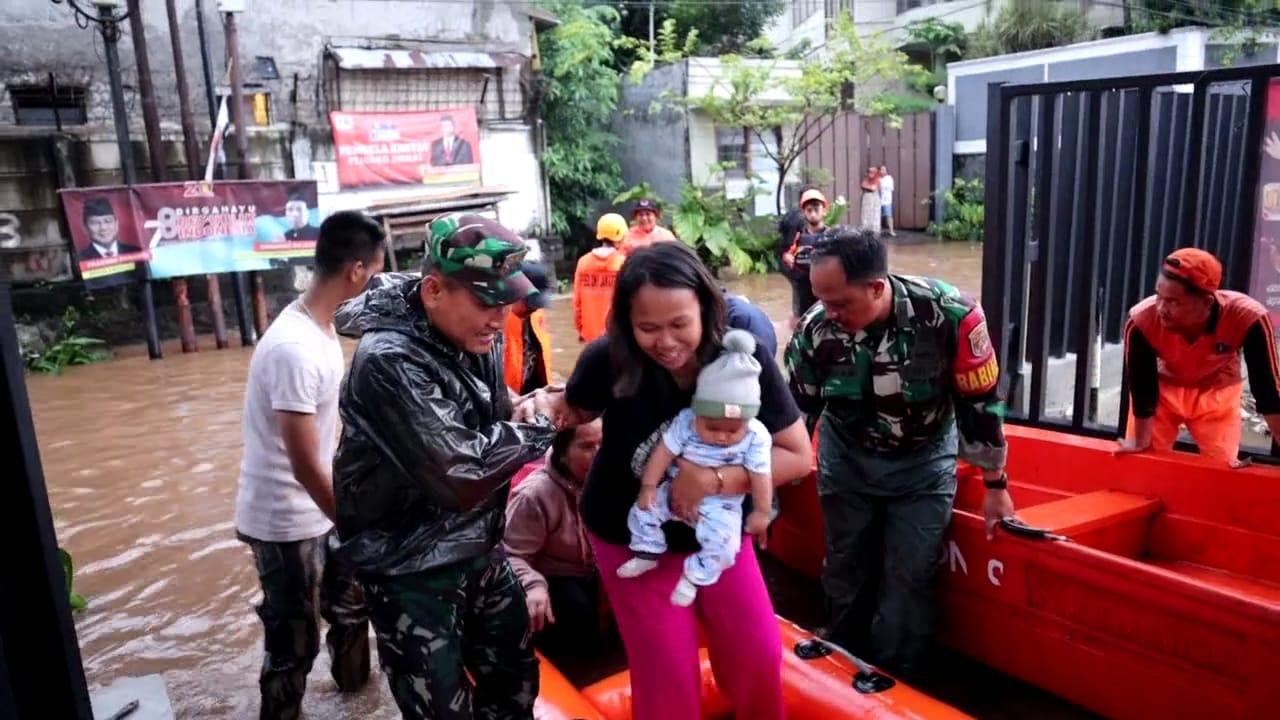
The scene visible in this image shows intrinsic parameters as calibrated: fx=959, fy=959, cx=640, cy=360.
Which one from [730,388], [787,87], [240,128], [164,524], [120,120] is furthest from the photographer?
[787,87]

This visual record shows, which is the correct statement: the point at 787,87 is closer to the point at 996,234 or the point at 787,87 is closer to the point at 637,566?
the point at 996,234

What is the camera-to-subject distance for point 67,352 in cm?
1073

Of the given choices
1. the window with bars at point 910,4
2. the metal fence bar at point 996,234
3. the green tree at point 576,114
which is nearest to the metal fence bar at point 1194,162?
the metal fence bar at point 996,234

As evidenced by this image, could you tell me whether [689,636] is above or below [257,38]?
below

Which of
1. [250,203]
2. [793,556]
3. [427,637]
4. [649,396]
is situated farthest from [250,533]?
[250,203]

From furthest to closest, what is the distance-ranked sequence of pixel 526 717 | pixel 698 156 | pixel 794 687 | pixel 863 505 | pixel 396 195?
pixel 698 156 < pixel 396 195 < pixel 863 505 < pixel 794 687 < pixel 526 717

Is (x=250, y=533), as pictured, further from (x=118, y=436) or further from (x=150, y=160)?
(x=150, y=160)

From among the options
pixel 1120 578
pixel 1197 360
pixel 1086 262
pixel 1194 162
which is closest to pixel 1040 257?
pixel 1086 262

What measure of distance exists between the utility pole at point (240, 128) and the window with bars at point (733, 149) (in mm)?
8498

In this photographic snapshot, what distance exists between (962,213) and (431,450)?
18.1m

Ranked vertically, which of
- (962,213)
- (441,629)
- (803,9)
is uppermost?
(803,9)

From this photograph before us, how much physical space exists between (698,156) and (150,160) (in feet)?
29.5

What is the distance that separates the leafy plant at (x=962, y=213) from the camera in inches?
722

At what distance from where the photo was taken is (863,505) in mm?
3475
